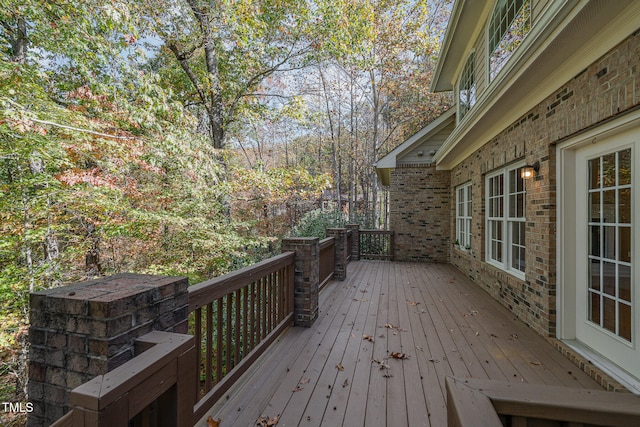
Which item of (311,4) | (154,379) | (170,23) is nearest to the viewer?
(154,379)

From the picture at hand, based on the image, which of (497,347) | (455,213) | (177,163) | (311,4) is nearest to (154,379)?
(497,347)

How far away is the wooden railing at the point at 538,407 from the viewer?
95cm

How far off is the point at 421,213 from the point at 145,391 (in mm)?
8439

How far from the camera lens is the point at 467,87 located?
638 cm

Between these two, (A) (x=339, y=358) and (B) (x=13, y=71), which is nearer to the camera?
(A) (x=339, y=358)

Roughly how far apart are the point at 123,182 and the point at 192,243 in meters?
2.04

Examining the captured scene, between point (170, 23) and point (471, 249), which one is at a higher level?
point (170, 23)

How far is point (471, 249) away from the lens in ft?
20.5

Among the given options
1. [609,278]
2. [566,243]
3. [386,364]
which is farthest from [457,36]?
[386,364]

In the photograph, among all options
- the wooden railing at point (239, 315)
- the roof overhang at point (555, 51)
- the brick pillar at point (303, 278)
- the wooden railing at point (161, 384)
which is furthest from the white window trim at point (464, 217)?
the wooden railing at point (161, 384)

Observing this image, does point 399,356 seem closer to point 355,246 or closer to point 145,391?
point 145,391

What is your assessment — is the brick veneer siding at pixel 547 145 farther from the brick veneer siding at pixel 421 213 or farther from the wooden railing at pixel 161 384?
the brick veneer siding at pixel 421 213

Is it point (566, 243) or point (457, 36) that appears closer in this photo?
point (566, 243)

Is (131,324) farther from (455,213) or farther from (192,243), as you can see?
(455,213)
